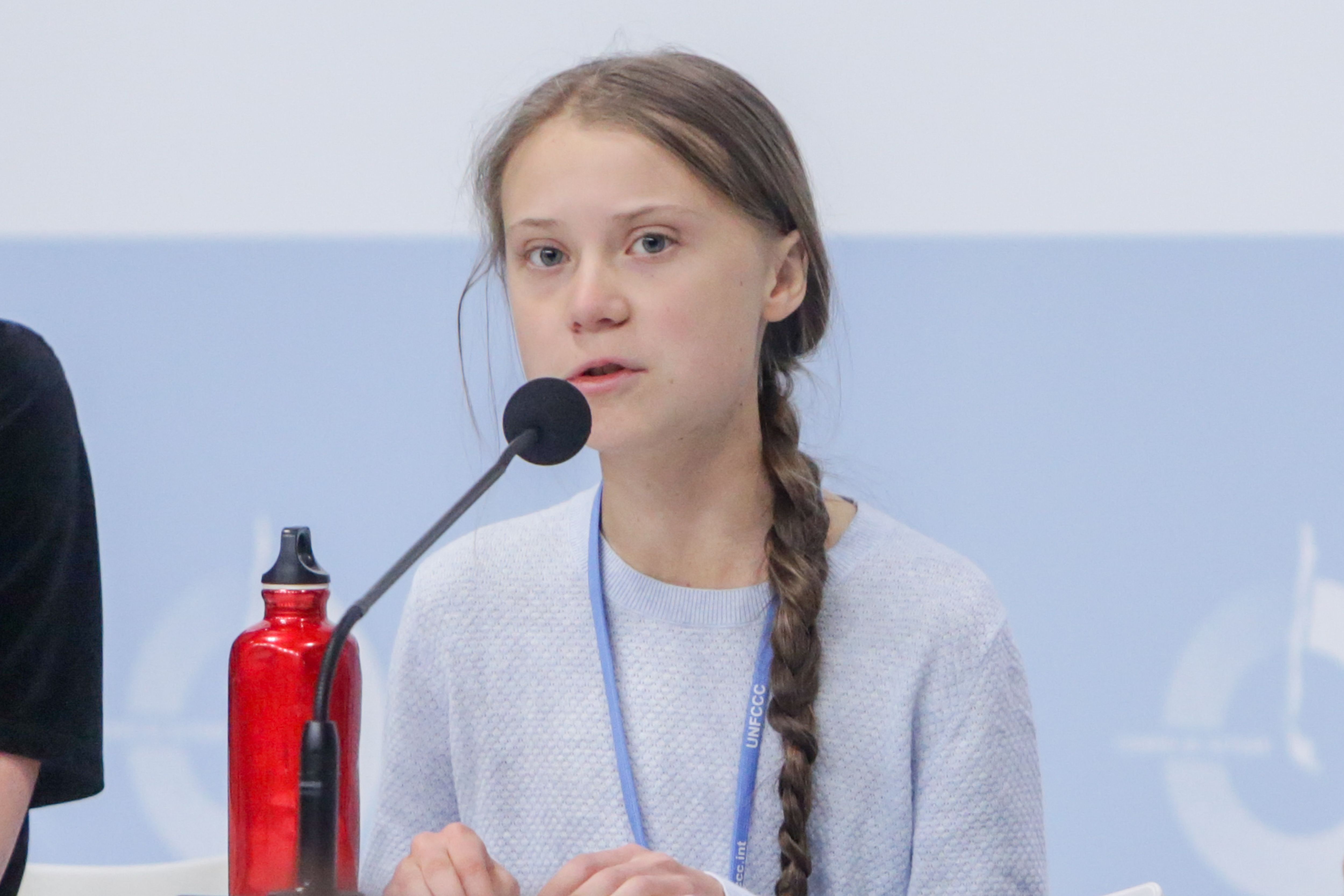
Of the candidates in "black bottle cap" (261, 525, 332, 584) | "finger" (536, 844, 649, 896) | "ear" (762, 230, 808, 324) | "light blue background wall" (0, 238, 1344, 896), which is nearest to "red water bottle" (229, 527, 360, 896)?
"black bottle cap" (261, 525, 332, 584)

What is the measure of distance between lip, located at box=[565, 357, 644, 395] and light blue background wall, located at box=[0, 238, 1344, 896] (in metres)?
0.65

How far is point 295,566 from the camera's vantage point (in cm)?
77

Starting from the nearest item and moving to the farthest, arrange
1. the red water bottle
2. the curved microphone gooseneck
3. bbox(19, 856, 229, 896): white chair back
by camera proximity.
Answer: the curved microphone gooseneck → the red water bottle → bbox(19, 856, 229, 896): white chair back

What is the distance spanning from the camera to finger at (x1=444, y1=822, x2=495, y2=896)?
77 centimetres

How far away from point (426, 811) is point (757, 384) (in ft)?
1.42

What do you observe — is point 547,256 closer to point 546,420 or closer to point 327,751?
point 546,420

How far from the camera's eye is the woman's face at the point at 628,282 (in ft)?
3.27

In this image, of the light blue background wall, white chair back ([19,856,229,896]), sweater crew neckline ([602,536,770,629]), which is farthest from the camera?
the light blue background wall

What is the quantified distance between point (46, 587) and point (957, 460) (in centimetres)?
116

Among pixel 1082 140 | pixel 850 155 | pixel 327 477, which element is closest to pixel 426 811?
pixel 327 477

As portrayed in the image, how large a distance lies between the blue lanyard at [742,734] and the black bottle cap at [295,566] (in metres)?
0.36

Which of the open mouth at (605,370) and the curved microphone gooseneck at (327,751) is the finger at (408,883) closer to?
the curved microphone gooseneck at (327,751)

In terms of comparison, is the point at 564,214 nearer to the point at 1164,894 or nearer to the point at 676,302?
the point at 676,302

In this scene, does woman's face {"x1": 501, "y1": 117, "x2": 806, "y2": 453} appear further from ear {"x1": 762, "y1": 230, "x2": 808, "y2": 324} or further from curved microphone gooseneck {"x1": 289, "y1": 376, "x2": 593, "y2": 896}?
curved microphone gooseneck {"x1": 289, "y1": 376, "x2": 593, "y2": 896}
